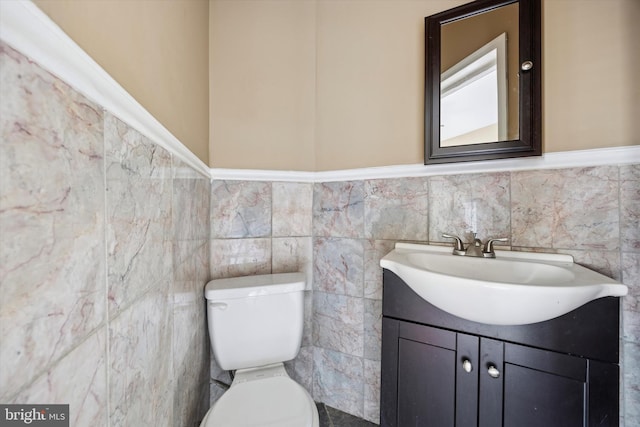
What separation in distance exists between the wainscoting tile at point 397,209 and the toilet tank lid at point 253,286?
454mm

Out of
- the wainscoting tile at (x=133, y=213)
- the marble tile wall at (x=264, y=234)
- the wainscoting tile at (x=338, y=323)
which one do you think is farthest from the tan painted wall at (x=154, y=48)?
the wainscoting tile at (x=338, y=323)

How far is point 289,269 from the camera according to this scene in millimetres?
1422

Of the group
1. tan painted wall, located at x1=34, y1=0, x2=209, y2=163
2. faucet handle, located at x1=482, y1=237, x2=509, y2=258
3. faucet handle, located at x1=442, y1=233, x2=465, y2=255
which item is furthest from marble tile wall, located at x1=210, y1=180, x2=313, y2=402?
faucet handle, located at x1=482, y1=237, x2=509, y2=258

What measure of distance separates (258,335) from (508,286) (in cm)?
99

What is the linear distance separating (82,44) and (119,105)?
0.32 feet

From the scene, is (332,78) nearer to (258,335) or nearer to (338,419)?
(258,335)

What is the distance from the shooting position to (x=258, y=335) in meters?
1.14

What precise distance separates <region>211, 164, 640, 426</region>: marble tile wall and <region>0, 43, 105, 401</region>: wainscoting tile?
0.95 meters

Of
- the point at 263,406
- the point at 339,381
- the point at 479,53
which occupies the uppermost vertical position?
the point at 479,53

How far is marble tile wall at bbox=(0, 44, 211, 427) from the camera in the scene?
0.27 metres

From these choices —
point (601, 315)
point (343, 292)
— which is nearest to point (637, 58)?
point (601, 315)

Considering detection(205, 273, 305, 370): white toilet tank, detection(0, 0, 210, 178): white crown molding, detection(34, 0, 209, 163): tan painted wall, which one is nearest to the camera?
detection(0, 0, 210, 178): white crown molding

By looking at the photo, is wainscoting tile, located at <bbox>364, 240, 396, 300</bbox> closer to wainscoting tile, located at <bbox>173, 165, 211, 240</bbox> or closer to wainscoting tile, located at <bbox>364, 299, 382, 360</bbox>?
wainscoting tile, located at <bbox>364, 299, 382, 360</bbox>

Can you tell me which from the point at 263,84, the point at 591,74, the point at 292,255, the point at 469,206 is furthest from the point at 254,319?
the point at 591,74
